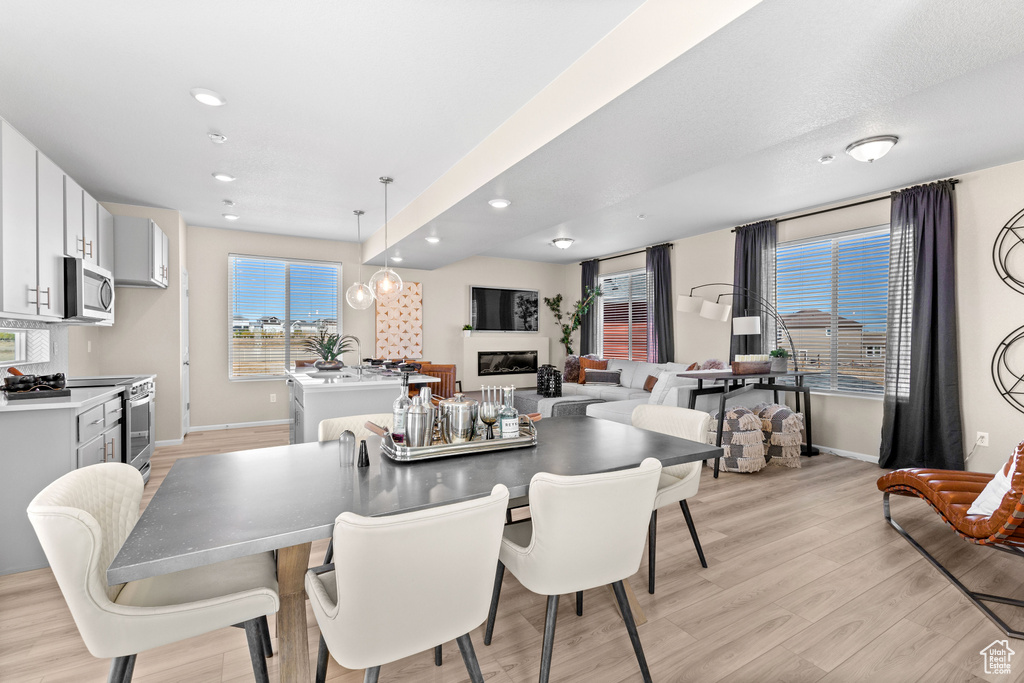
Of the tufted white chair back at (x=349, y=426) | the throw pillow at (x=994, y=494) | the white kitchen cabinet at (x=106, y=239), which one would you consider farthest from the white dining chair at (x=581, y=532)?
the white kitchen cabinet at (x=106, y=239)

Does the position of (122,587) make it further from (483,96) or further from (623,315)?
(623,315)

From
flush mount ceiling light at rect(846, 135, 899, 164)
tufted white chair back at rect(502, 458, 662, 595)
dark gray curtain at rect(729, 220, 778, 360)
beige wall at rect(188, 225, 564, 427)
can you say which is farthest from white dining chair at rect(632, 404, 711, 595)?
beige wall at rect(188, 225, 564, 427)

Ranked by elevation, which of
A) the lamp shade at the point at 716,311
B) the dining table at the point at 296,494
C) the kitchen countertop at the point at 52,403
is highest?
the lamp shade at the point at 716,311

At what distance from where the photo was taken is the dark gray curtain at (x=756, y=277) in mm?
5430

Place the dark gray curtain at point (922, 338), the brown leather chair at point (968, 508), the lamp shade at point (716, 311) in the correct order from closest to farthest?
1. the brown leather chair at point (968, 508)
2. the dark gray curtain at point (922, 338)
3. the lamp shade at point (716, 311)

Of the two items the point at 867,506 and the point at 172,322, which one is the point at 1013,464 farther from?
the point at 172,322

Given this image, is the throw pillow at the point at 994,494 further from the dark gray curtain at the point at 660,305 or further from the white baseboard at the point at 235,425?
the white baseboard at the point at 235,425

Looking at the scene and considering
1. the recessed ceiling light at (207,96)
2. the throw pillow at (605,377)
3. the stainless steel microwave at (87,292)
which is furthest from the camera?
the throw pillow at (605,377)

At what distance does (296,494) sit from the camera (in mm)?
1424

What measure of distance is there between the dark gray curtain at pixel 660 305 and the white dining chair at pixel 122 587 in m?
6.05


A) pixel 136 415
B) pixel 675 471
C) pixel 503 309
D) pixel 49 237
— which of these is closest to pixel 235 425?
pixel 136 415

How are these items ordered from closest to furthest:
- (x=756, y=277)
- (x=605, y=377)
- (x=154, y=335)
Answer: (x=154, y=335) < (x=756, y=277) < (x=605, y=377)

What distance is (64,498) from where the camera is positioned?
1270 millimetres

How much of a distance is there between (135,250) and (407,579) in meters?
4.99
